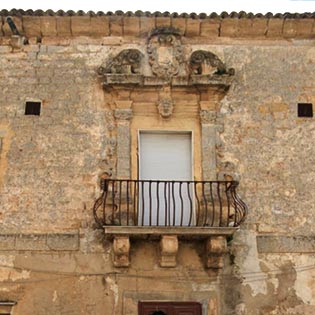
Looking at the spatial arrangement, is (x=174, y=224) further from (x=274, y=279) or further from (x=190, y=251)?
(x=274, y=279)

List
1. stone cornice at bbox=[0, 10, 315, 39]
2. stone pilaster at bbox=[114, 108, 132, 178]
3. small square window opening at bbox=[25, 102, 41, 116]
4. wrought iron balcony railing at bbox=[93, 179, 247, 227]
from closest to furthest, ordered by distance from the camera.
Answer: wrought iron balcony railing at bbox=[93, 179, 247, 227], stone pilaster at bbox=[114, 108, 132, 178], small square window opening at bbox=[25, 102, 41, 116], stone cornice at bbox=[0, 10, 315, 39]

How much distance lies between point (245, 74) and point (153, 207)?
2697 millimetres

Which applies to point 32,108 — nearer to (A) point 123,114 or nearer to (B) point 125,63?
(A) point 123,114

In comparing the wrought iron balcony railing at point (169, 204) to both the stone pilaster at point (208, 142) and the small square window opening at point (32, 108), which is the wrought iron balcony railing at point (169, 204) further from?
the small square window opening at point (32, 108)

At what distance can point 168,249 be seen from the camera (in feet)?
32.4

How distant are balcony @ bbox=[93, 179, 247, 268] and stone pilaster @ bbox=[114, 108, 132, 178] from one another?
23cm

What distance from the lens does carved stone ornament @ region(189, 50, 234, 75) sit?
36.8 feet

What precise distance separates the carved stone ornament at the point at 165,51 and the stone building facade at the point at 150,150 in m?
0.02

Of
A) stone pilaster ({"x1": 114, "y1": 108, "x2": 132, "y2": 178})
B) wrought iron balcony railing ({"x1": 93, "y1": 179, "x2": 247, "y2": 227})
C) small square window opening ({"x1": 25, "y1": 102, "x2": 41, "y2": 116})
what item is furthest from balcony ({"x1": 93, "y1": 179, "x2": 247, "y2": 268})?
small square window opening ({"x1": 25, "y1": 102, "x2": 41, "y2": 116})

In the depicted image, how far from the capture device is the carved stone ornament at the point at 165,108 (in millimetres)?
10953

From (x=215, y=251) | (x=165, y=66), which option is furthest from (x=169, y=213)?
(x=165, y=66)

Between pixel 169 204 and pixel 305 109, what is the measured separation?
2.72 m

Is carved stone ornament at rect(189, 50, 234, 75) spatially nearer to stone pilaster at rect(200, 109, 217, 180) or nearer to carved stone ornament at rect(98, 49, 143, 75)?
stone pilaster at rect(200, 109, 217, 180)

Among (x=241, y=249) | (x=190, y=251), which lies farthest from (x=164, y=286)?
(x=241, y=249)
